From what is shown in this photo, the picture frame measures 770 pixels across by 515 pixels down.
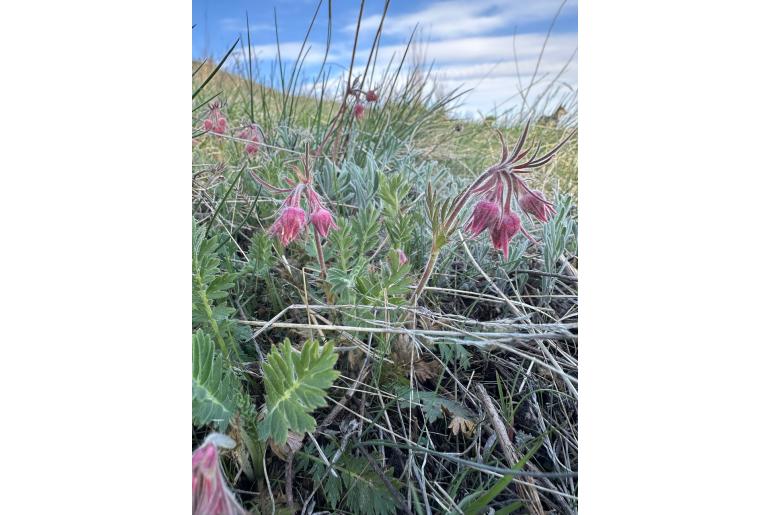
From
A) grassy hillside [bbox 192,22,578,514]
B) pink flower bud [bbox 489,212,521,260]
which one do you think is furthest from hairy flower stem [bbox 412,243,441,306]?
pink flower bud [bbox 489,212,521,260]

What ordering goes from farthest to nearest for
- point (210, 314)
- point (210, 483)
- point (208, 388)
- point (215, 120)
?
point (215, 120) → point (210, 314) → point (208, 388) → point (210, 483)

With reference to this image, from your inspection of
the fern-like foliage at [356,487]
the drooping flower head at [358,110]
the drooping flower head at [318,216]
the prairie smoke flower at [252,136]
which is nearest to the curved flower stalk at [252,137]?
the prairie smoke flower at [252,136]

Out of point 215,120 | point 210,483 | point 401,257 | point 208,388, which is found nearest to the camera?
point 210,483

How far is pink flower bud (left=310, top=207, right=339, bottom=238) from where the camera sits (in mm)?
1115

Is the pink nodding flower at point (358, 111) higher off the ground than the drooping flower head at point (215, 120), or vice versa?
the pink nodding flower at point (358, 111)

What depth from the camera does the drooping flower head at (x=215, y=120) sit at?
131cm

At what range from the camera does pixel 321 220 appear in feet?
3.67

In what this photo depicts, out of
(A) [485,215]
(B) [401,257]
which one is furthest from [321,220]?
(A) [485,215]

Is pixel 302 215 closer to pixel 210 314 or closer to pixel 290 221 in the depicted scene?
pixel 290 221

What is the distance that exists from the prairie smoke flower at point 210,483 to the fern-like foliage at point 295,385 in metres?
0.11

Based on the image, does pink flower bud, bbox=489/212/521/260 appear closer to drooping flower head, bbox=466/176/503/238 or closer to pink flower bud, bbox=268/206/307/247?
drooping flower head, bbox=466/176/503/238

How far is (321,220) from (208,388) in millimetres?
349

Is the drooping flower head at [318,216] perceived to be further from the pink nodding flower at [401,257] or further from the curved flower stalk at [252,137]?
the curved flower stalk at [252,137]
